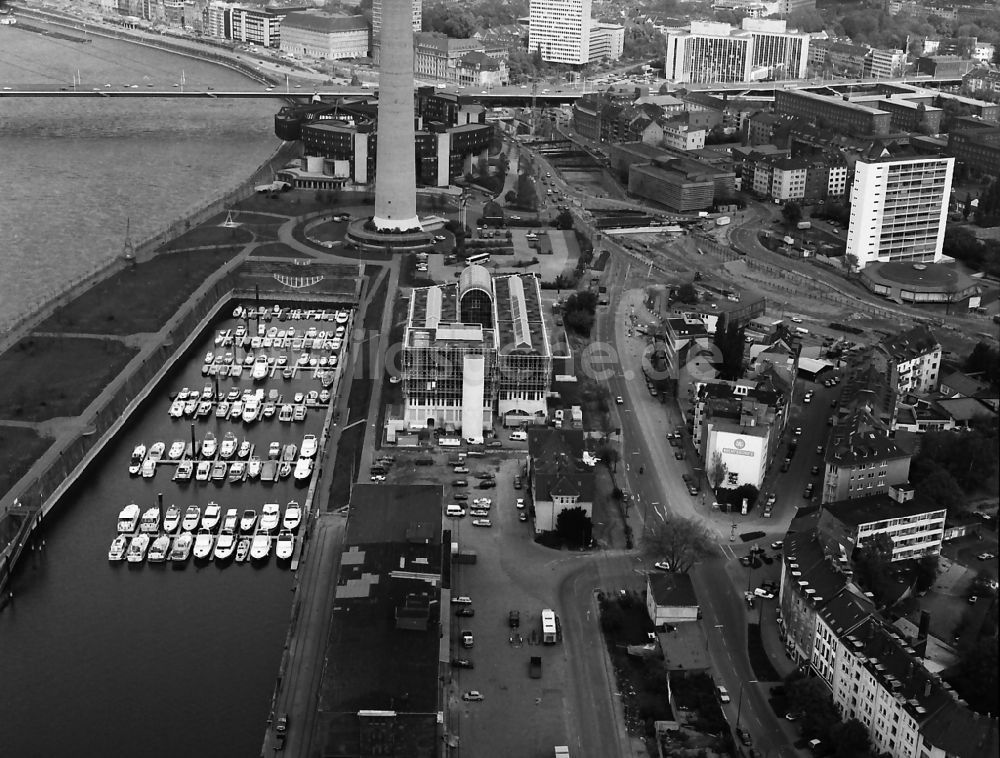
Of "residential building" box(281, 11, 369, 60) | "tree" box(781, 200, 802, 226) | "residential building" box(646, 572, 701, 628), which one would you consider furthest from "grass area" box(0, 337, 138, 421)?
"residential building" box(281, 11, 369, 60)

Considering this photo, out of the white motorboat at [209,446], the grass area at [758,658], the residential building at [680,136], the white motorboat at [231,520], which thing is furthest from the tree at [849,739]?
the residential building at [680,136]

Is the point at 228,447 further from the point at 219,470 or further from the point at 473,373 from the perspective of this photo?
the point at 473,373

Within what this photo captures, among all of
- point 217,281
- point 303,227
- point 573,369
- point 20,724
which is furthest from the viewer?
point 303,227

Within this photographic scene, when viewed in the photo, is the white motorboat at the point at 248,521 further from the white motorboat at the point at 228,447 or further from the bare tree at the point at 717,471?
the bare tree at the point at 717,471

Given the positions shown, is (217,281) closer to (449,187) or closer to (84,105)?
(449,187)

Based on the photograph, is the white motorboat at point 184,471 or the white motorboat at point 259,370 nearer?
the white motorboat at point 184,471

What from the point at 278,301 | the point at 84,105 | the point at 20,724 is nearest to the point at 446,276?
the point at 278,301

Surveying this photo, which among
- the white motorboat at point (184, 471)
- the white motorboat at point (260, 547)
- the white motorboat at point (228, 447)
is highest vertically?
the white motorboat at point (228, 447)
